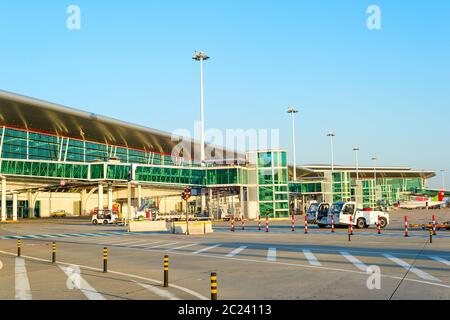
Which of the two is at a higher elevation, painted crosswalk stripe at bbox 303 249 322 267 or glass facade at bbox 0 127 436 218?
glass facade at bbox 0 127 436 218

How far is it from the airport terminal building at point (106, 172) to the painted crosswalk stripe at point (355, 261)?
3866cm

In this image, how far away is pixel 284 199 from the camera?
73.1 m

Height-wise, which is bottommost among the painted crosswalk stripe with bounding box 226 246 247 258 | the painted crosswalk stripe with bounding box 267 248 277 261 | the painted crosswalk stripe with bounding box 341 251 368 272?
the painted crosswalk stripe with bounding box 226 246 247 258

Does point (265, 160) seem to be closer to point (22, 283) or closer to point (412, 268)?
point (412, 268)

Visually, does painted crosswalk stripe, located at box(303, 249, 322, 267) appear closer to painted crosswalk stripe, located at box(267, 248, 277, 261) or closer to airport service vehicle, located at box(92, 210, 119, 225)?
painted crosswalk stripe, located at box(267, 248, 277, 261)

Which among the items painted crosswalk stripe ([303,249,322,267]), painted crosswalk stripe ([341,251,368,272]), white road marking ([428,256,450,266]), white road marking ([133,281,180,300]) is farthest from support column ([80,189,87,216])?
white road marking ([133,281,180,300])

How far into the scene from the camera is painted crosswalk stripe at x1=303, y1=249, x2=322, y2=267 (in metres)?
18.6

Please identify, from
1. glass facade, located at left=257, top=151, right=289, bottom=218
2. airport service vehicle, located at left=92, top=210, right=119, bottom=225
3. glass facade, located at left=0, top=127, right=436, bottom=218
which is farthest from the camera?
glass facade, located at left=257, top=151, right=289, bottom=218

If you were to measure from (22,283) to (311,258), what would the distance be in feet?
35.7

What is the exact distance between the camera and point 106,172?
7112 cm

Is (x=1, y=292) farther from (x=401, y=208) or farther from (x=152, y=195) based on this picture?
(x=401, y=208)

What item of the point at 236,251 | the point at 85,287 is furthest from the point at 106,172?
the point at 85,287

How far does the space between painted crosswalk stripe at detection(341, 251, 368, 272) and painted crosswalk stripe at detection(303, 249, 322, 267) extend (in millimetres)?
1260
